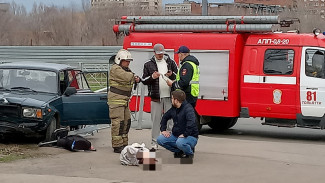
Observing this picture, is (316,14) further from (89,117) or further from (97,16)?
(89,117)

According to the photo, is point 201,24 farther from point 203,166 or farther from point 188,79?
point 203,166

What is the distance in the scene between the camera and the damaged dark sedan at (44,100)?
12.3 metres

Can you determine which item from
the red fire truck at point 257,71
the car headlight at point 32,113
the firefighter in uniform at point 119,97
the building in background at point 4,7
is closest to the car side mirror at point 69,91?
the car headlight at point 32,113

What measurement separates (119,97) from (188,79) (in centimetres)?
127

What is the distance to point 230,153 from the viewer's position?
12.7 meters

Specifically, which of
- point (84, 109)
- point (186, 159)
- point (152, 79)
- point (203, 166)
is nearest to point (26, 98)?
point (84, 109)

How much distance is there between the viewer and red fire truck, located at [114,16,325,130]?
1501 centimetres

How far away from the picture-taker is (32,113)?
12273mm

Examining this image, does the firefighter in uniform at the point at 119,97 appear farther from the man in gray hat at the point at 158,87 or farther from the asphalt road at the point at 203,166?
the man in gray hat at the point at 158,87

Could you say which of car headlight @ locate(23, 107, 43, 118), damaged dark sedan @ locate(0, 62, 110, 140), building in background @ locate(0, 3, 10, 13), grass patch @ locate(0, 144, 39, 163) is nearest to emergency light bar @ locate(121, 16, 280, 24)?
damaged dark sedan @ locate(0, 62, 110, 140)

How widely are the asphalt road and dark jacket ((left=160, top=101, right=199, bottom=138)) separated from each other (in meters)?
0.47

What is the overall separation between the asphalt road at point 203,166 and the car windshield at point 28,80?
1428 mm

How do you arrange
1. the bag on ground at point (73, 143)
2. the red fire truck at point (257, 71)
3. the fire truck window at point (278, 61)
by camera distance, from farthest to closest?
the fire truck window at point (278, 61), the red fire truck at point (257, 71), the bag on ground at point (73, 143)

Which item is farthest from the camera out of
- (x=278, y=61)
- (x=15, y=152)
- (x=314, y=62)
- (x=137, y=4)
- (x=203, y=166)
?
(x=137, y=4)
